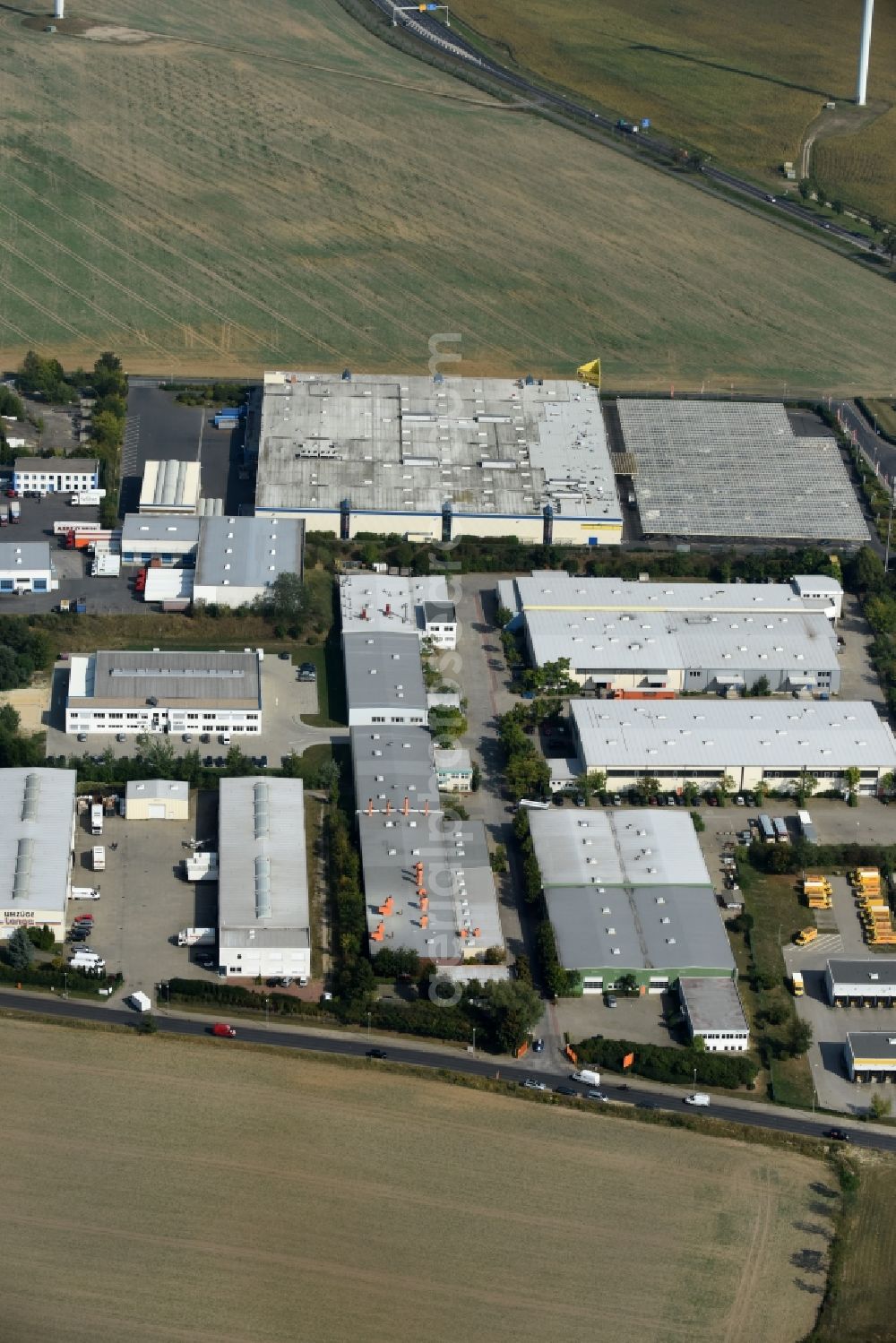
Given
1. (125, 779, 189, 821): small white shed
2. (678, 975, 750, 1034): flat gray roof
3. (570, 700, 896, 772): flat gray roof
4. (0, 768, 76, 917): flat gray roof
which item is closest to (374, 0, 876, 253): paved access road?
A: (570, 700, 896, 772): flat gray roof

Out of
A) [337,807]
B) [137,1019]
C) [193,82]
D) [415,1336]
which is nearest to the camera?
[415,1336]

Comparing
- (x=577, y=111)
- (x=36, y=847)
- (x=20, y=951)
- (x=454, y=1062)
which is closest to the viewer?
(x=454, y=1062)

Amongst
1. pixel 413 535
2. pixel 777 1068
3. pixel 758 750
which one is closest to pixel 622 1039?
pixel 777 1068

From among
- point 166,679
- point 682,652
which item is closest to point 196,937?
point 166,679

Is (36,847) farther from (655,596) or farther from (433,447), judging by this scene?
(433,447)

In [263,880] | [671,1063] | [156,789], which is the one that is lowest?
[671,1063]

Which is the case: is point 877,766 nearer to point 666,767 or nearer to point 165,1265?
point 666,767

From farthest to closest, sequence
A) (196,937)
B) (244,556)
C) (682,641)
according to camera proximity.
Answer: (244,556)
(682,641)
(196,937)
